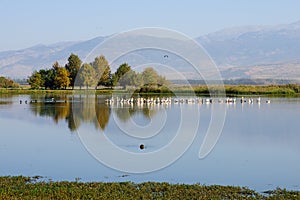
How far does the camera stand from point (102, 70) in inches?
3745

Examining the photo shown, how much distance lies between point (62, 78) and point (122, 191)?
8147 centimetres

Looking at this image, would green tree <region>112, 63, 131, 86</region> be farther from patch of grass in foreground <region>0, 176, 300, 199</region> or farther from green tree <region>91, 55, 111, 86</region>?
patch of grass in foreground <region>0, 176, 300, 199</region>

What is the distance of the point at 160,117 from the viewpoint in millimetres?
38000

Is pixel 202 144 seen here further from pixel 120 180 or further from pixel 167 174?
pixel 120 180

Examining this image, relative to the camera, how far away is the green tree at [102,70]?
9444cm

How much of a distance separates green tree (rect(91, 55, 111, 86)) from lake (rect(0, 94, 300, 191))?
59.5 m

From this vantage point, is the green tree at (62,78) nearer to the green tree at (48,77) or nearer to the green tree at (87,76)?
the green tree at (48,77)

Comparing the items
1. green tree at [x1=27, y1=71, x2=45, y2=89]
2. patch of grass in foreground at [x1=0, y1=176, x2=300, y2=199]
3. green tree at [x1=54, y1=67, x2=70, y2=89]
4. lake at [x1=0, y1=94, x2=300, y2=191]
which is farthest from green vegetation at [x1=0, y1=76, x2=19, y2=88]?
patch of grass in foreground at [x1=0, y1=176, x2=300, y2=199]

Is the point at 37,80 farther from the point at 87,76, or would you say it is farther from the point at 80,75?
the point at 87,76

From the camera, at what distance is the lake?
16109 mm

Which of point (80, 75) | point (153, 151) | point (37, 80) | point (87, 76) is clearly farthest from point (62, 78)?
point (153, 151)

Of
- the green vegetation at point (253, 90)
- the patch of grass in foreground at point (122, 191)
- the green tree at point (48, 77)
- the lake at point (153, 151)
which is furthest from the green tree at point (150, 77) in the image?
the patch of grass in foreground at point (122, 191)

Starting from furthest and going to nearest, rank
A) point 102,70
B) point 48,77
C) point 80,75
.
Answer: point 80,75, point 48,77, point 102,70

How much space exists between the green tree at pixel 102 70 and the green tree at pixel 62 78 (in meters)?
5.20
